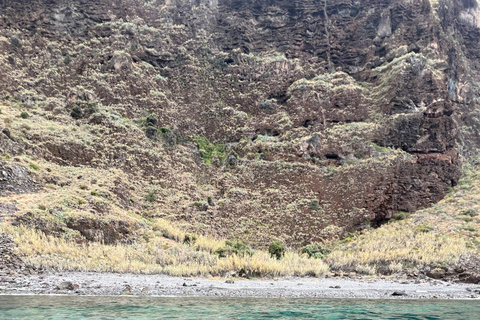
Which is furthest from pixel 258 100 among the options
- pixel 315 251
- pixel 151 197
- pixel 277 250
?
pixel 277 250

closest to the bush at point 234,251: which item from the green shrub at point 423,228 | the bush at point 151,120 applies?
the green shrub at point 423,228

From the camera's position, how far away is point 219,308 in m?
16.6

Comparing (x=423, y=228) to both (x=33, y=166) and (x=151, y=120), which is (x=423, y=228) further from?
(x=33, y=166)

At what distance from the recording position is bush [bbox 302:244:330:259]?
33.3 metres

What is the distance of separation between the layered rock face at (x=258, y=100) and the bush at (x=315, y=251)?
2063 mm

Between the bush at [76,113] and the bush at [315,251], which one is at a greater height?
the bush at [76,113]

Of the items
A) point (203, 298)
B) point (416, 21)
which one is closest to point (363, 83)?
point (416, 21)

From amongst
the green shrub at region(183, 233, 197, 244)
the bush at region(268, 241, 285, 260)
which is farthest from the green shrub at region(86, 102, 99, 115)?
the bush at region(268, 241, 285, 260)

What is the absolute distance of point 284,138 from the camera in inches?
1923

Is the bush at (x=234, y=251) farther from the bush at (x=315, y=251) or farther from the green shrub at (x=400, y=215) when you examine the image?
the green shrub at (x=400, y=215)

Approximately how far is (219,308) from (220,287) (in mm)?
5967

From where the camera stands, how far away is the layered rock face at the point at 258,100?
1571 inches

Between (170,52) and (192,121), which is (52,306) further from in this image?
(170,52)

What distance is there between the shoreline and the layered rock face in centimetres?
825
